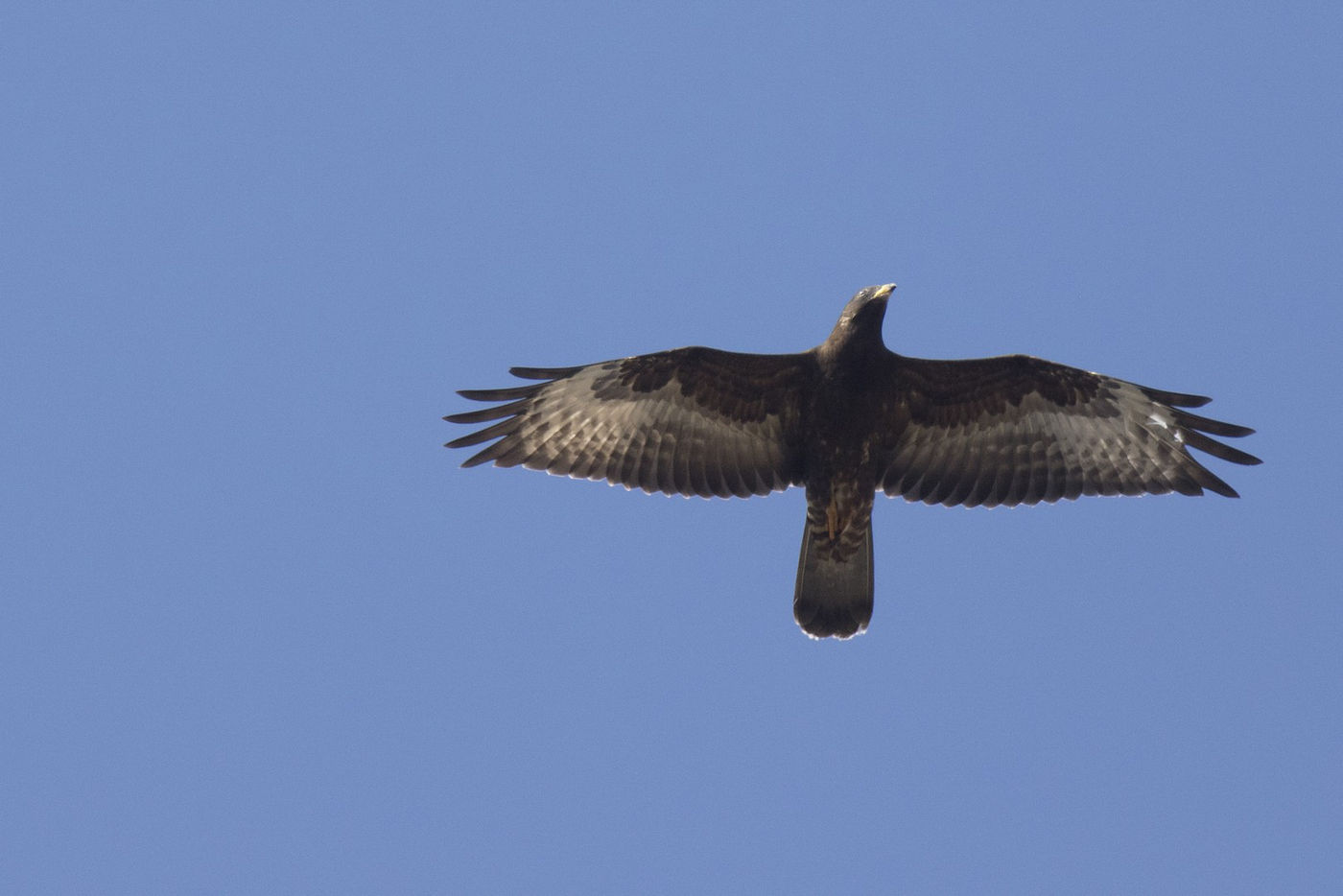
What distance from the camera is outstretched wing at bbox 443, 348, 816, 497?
12.1 metres

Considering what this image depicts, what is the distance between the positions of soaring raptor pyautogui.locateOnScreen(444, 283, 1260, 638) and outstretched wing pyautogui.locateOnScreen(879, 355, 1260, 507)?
10mm

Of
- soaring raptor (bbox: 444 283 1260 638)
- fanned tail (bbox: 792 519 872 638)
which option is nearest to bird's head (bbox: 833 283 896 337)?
soaring raptor (bbox: 444 283 1260 638)

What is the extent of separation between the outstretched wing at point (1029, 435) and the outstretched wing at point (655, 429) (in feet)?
2.92

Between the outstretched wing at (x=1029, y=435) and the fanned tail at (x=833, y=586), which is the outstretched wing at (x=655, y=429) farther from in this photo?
the outstretched wing at (x=1029, y=435)

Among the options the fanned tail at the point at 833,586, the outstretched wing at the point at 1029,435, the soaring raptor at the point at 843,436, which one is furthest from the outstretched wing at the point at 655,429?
the outstretched wing at the point at 1029,435

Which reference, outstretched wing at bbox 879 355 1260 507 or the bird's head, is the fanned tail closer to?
outstretched wing at bbox 879 355 1260 507

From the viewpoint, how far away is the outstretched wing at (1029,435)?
39.3 feet

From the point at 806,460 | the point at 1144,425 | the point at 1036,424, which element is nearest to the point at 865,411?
the point at 806,460

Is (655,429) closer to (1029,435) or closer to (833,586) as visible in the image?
(833,586)

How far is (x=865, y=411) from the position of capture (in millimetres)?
11922

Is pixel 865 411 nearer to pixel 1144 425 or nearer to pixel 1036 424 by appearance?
pixel 1036 424

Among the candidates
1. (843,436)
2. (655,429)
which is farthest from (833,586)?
(655,429)

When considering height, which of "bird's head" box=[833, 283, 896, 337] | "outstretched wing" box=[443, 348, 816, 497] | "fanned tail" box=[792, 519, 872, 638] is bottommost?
"fanned tail" box=[792, 519, 872, 638]

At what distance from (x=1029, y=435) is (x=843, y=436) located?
1491 millimetres
